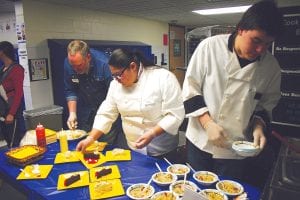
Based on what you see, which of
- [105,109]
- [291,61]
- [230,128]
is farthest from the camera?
[291,61]

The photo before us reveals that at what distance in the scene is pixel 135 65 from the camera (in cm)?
170

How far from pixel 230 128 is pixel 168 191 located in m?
0.49

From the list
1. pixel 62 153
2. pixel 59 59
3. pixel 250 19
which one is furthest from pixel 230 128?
pixel 59 59

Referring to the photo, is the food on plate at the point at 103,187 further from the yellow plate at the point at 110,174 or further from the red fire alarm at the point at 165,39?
the red fire alarm at the point at 165,39

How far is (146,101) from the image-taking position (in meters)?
1.68

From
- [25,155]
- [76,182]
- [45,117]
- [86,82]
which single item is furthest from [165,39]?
[76,182]

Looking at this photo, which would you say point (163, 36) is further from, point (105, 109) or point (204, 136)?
point (204, 136)

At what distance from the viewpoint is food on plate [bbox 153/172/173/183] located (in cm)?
133

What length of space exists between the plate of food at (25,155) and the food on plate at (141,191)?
2.58 feet

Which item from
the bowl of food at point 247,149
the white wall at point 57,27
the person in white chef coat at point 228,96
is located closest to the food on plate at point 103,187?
the person in white chef coat at point 228,96

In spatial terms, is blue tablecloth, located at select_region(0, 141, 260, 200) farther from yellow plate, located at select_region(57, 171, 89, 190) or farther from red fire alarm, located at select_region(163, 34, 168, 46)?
red fire alarm, located at select_region(163, 34, 168, 46)

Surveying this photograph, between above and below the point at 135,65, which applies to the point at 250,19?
above

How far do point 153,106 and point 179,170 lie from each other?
1.50 feet

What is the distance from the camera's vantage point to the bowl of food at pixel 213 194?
116 cm
